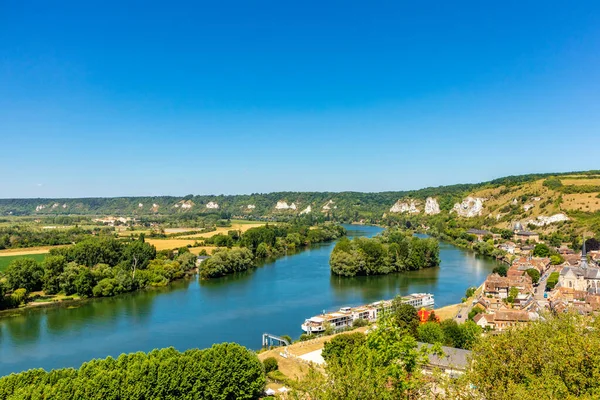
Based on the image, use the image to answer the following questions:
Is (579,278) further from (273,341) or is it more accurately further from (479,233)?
(479,233)

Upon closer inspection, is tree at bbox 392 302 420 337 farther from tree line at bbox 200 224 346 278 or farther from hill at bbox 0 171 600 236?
hill at bbox 0 171 600 236

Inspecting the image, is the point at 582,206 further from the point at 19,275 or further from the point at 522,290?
the point at 19,275

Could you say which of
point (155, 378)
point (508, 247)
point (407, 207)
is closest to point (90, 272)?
point (155, 378)

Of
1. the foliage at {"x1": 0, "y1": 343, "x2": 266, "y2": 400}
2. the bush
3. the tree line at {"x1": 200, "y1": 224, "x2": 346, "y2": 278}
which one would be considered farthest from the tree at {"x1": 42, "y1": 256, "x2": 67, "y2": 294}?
the bush

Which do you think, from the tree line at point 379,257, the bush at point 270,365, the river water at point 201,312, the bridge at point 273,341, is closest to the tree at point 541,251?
the river water at point 201,312

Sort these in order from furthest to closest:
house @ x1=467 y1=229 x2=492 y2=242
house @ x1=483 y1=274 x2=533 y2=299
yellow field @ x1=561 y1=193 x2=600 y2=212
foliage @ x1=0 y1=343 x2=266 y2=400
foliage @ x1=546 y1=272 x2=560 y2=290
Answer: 1. house @ x1=467 y1=229 x2=492 y2=242
2. yellow field @ x1=561 y1=193 x2=600 y2=212
3. foliage @ x1=546 y1=272 x2=560 y2=290
4. house @ x1=483 y1=274 x2=533 y2=299
5. foliage @ x1=0 y1=343 x2=266 y2=400

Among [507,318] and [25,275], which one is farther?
[25,275]

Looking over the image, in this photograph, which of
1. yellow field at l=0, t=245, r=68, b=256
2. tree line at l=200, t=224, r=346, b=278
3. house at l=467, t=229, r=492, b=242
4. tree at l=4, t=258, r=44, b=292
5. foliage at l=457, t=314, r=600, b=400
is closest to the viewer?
foliage at l=457, t=314, r=600, b=400
